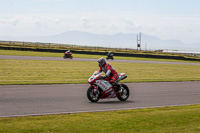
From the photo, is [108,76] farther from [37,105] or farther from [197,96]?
[197,96]

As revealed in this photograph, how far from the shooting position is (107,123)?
903cm

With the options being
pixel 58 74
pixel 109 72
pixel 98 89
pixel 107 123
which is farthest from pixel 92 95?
pixel 58 74

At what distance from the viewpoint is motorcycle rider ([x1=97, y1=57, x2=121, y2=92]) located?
1372cm

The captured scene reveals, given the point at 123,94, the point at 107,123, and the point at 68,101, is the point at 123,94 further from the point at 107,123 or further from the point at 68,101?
the point at 107,123

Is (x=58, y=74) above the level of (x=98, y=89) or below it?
below

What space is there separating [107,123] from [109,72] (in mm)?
4936

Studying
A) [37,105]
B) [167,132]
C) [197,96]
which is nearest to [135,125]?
[167,132]

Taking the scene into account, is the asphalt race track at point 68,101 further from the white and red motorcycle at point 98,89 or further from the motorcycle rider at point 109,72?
the motorcycle rider at point 109,72

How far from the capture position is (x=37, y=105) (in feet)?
40.1

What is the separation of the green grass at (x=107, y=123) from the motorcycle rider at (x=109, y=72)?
3.40 m

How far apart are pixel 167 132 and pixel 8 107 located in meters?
5.87

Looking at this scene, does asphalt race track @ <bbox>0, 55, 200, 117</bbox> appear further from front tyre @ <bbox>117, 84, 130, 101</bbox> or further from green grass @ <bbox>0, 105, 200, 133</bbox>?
green grass @ <bbox>0, 105, 200, 133</bbox>

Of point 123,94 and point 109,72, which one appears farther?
point 123,94

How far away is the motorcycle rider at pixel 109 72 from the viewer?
45.0ft
